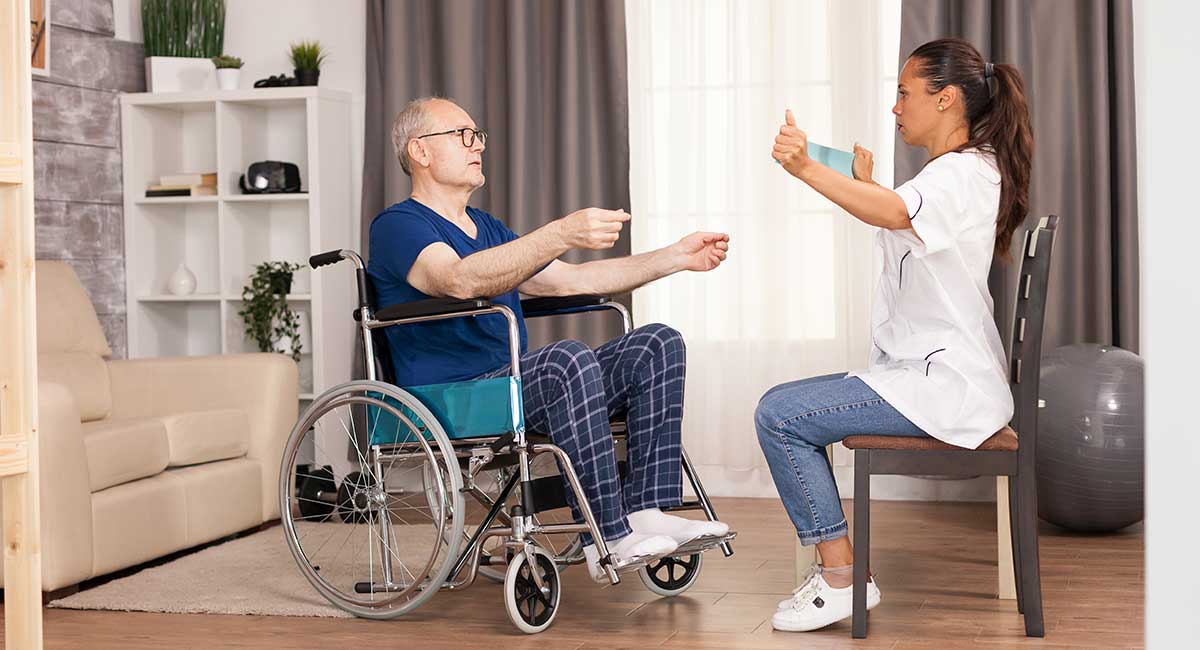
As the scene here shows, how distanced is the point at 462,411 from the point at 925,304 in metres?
0.92

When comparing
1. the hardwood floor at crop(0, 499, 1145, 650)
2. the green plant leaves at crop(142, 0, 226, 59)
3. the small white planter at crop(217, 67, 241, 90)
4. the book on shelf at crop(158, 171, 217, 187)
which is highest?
the green plant leaves at crop(142, 0, 226, 59)

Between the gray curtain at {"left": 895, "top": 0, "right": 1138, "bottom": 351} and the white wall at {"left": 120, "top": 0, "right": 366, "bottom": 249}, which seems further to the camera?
the white wall at {"left": 120, "top": 0, "right": 366, "bottom": 249}

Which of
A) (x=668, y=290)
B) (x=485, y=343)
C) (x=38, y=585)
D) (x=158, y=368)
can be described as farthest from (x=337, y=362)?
(x=38, y=585)

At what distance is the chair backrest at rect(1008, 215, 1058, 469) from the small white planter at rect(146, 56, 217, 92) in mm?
3299

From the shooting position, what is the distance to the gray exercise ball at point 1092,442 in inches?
130

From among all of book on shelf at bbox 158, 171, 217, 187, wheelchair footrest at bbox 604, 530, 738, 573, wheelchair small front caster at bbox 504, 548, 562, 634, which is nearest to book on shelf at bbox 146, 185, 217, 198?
book on shelf at bbox 158, 171, 217, 187

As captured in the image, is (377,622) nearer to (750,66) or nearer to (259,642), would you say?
(259,642)

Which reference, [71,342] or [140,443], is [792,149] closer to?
[140,443]

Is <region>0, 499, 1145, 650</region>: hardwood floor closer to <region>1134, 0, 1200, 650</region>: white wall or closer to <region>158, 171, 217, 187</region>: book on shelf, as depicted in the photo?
<region>1134, 0, 1200, 650</region>: white wall

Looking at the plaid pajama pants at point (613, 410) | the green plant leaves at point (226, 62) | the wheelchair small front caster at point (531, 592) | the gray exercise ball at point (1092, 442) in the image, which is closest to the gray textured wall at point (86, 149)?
the green plant leaves at point (226, 62)

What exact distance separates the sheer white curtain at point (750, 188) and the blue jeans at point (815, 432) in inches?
67.4

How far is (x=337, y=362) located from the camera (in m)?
4.60

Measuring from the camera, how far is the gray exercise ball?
3.31 m

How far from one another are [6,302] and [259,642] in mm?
1122
